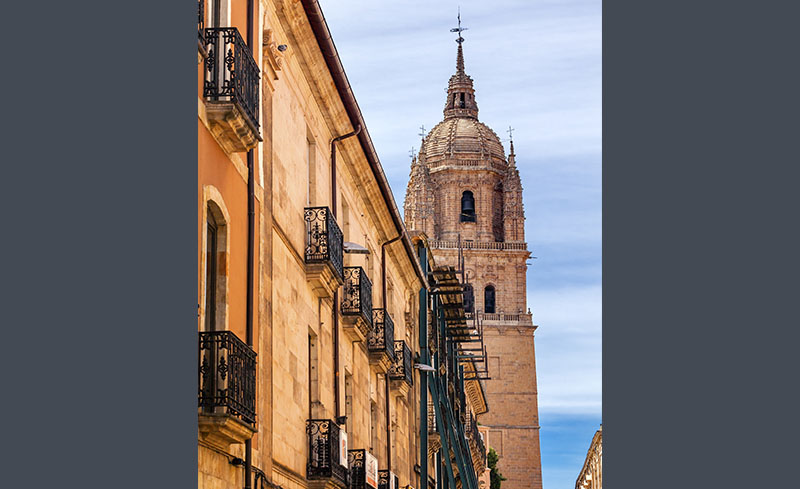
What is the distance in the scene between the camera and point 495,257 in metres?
102

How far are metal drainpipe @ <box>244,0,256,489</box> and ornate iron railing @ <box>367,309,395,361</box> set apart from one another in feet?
32.0

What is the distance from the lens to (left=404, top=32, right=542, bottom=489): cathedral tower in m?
101

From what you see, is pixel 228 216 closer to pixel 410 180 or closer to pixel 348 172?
pixel 348 172

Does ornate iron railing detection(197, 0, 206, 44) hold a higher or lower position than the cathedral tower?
lower

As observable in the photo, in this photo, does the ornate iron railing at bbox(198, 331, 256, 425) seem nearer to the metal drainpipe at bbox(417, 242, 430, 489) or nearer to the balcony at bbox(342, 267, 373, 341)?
the balcony at bbox(342, 267, 373, 341)

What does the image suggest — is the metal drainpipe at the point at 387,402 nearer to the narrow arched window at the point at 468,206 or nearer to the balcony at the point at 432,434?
the balcony at the point at 432,434

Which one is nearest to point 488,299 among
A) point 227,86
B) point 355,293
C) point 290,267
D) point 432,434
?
point 432,434

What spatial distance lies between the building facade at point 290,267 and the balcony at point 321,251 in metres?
0.03

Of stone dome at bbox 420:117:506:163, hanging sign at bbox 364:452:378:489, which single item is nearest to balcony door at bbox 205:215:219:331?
hanging sign at bbox 364:452:378:489

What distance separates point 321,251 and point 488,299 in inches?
3318

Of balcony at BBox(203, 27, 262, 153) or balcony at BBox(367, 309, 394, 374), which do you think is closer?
balcony at BBox(203, 27, 262, 153)

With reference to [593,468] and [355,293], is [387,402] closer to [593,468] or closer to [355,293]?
[355,293]

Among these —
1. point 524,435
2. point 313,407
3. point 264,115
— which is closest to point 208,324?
point 264,115

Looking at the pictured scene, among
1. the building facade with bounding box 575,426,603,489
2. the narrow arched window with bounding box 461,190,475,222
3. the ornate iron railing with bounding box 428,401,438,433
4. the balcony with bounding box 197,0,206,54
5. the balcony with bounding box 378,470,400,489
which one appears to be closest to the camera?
the balcony with bounding box 197,0,206,54
